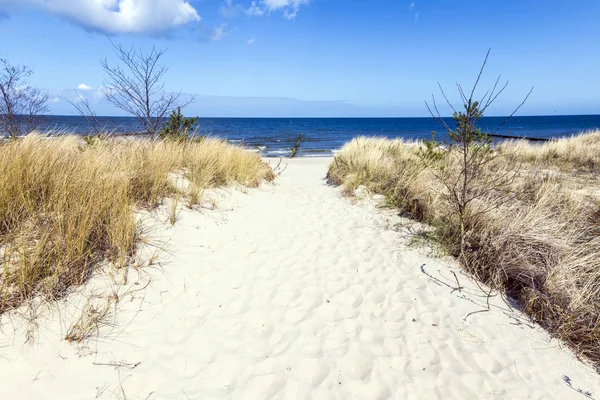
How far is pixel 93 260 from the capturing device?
3043 millimetres

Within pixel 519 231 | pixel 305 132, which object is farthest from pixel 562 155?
pixel 305 132

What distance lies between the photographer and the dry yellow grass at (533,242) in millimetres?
2881

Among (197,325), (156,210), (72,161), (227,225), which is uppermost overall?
(72,161)

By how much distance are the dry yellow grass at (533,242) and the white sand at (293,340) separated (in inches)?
10.7

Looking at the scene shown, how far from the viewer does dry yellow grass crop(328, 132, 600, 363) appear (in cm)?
288

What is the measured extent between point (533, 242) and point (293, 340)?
3.43m

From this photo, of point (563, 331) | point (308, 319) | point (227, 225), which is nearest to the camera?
point (563, 331)

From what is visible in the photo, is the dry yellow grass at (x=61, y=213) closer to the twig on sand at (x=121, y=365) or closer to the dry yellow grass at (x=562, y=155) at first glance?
the twig on sand at (x=121, y=365)

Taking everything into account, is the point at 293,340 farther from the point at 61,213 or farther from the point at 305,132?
the point at 305,132

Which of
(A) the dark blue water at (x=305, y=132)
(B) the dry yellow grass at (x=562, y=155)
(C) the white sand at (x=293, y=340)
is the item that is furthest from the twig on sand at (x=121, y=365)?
(B) the dry yellow grass at (x=562, y=155)

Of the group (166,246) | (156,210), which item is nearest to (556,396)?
(166,246)

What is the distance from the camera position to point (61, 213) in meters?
3.05

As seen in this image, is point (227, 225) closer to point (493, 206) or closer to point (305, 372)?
point (305, 372)

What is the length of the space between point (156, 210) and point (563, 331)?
5305mm
